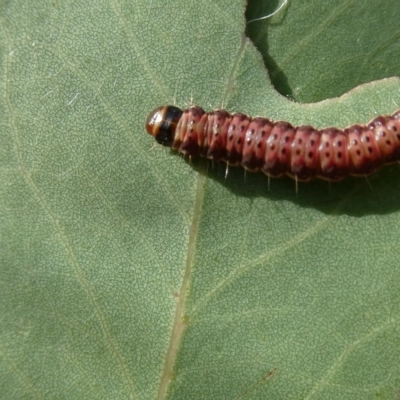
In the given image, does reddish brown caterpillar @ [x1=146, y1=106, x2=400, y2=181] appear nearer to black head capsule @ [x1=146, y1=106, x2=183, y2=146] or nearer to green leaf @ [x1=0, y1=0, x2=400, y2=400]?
black head capsule @ [x1=146, y1=106, x2=183, y2=146]

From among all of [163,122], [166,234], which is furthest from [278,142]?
[166,234]

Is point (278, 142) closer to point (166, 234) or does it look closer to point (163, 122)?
point (163, 122)

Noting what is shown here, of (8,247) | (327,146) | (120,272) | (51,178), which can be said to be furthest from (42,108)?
(327,146)

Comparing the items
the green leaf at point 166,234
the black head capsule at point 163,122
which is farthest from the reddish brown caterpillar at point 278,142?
the green leaf at point 166,234

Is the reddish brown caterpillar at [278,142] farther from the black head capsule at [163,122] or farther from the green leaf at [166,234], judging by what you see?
the green leaf at [166,234]

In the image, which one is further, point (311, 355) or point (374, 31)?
point (374, 31)

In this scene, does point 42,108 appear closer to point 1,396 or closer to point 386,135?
point 1,396
